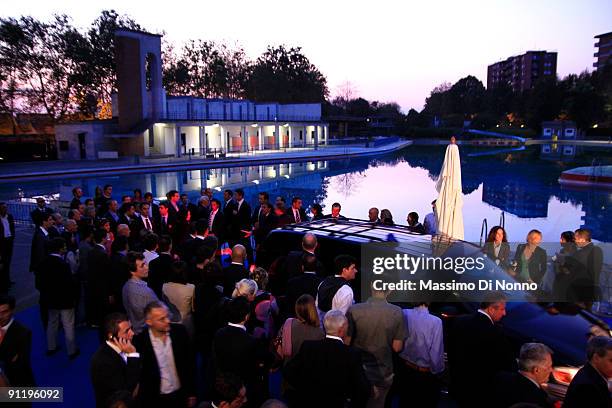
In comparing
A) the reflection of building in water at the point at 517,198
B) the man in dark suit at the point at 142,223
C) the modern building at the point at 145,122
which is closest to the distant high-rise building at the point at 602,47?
the modern building at the point at 145,122

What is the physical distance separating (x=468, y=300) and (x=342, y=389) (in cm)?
226

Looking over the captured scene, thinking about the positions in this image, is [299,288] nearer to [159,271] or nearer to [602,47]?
[159,271]

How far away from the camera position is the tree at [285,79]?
79.9 meters

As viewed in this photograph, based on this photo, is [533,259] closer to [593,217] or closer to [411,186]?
[593,217]

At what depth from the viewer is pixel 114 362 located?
322 centimetres

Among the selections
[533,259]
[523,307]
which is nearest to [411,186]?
[533,259]

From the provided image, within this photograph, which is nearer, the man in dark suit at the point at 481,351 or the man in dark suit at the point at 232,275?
the man in dark suit at the point at 481,351

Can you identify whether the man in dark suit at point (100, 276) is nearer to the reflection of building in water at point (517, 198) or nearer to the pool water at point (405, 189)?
the pool water at point (405, 189)

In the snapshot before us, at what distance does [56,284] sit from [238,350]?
314 cm

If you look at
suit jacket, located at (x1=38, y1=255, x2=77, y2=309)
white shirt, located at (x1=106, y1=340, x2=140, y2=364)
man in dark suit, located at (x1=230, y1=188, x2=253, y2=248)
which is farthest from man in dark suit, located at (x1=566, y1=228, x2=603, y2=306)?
suit jacket, located at (x1=38, y1=255, x2=77, y2=309)

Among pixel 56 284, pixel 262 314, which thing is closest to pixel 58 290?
pixel 56 284

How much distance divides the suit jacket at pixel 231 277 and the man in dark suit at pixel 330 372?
1.84 m

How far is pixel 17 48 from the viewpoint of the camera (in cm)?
4156

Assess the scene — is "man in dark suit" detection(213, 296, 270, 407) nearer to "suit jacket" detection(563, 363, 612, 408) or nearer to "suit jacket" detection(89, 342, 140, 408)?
"suit jacket" detection(89, 342, 140, 408)
